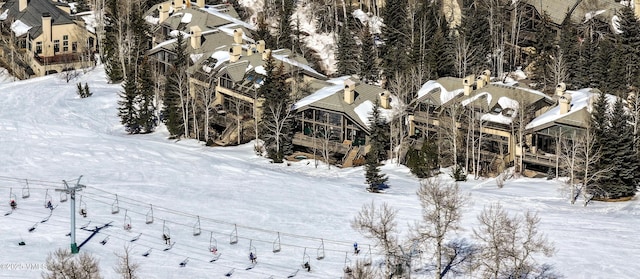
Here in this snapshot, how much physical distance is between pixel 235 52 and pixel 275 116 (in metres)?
12.8

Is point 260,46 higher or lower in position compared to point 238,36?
lower

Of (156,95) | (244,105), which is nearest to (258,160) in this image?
(244,105)

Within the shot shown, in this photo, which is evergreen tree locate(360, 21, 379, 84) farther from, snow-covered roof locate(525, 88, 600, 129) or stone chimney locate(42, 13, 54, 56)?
stone chimney locate(42, 13, 54, 56)

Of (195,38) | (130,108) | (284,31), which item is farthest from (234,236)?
(284,31)

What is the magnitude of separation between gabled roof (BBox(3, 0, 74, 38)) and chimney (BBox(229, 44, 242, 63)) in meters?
A: 28.2

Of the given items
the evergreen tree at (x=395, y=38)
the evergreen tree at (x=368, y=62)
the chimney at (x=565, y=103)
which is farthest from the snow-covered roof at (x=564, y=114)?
the evergreen tree at (x=368, y=62)

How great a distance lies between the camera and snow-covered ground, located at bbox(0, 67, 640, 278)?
57.9 m

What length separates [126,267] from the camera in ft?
157

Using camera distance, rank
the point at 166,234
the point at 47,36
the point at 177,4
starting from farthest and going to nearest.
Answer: the point at 47,36 < the point at 177,4 < the point at 166,234

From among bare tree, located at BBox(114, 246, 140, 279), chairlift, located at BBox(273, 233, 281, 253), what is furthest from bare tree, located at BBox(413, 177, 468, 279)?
bare tree, located at BBox(114, 246, 140, 279)

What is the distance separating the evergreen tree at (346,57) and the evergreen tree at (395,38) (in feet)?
9.88

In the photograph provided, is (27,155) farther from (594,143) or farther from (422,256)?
(594,143)

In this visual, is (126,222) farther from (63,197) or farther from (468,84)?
(468,84)

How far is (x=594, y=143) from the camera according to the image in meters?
71.3
